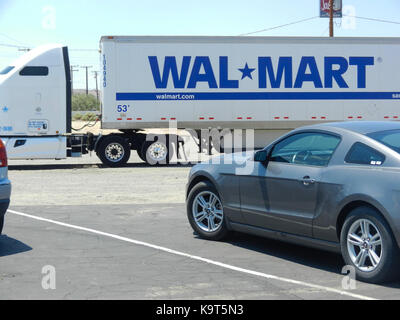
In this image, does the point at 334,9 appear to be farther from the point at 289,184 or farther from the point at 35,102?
the point at 289,184

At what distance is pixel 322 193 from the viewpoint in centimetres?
666

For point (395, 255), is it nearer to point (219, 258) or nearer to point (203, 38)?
point (219, 258)

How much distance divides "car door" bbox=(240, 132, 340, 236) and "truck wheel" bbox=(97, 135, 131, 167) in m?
13.2

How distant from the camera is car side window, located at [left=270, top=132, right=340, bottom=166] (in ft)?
22.7

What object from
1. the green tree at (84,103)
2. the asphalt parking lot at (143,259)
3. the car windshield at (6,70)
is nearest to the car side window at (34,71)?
the car windshield at (6,70)

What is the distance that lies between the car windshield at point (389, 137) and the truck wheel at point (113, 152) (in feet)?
47.5

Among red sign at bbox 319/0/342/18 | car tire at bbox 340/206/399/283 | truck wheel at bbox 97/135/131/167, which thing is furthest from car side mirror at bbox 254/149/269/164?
red sign at bbox 319/0/342/18

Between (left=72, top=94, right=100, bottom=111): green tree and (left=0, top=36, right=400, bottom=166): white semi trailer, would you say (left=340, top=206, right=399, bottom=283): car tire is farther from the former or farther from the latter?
(left=72, top=94, right=100, bottom=111): green tree

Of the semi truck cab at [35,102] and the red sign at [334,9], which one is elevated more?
the red sign at [334,9]

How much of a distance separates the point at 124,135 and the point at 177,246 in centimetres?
1344

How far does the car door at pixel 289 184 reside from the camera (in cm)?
686

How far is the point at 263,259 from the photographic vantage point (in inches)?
286

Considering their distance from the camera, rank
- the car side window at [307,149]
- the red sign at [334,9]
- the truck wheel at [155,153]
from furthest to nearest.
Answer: the red sign at [334,9], the truck wheel at [155,153], the car side window at [307,149]

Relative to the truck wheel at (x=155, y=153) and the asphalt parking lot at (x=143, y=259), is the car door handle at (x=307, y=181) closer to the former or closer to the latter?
the asphalt parking lot at (x=143, y=259)
